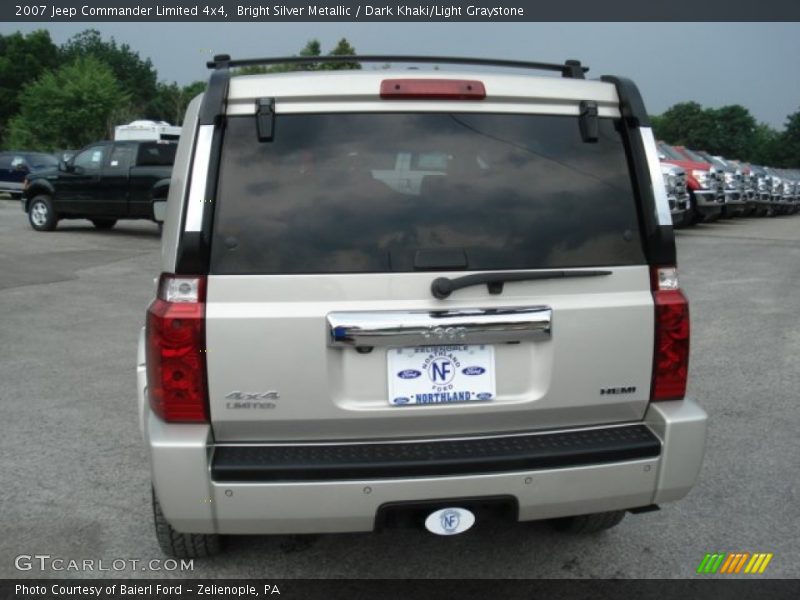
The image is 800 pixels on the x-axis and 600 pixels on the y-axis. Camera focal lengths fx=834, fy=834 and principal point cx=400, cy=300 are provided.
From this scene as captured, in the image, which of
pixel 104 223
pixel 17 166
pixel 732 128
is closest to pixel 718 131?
pixel 732 128

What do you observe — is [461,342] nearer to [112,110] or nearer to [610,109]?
[610,109]

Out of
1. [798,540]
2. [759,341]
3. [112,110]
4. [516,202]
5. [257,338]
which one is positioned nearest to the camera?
[257,338]

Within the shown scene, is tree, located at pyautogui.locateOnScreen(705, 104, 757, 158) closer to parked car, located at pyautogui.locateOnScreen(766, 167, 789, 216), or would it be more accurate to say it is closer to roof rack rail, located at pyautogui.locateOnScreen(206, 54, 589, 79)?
parked car, located at pyautogui.locateOnScreen(766, 167, 789, 216)

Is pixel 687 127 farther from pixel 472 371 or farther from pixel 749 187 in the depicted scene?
pixel 472 371

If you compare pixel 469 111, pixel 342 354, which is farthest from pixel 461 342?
pixel 469 111

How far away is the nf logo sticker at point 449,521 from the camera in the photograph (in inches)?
115

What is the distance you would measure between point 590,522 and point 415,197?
179cm

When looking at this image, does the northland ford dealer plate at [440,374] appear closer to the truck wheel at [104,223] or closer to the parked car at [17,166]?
the truck wheel at [104,223]

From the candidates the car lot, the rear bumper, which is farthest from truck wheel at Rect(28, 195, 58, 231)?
the rear bumper

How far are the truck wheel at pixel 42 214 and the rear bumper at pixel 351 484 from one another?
16.5 metres

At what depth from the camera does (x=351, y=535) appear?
3.84m

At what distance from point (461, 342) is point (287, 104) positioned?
1036 mm

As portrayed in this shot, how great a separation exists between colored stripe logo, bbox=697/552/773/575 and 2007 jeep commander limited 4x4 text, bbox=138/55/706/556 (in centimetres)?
72

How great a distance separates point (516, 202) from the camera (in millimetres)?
3016
